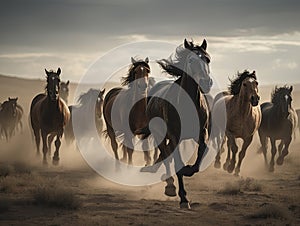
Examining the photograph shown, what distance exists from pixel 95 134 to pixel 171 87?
Result: 13.9 metres

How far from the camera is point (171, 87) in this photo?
36.1 feet

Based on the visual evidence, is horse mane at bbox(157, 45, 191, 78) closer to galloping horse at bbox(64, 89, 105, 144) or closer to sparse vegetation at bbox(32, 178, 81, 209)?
sparse vegetation at bbox(32, 178, 81, 209)

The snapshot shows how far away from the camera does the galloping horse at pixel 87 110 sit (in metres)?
23.2

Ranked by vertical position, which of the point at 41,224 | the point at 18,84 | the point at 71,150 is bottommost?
the point at 41,224

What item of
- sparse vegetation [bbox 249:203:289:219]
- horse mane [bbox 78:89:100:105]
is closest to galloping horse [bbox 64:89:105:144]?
horse mane [bbox 78:89:100:105]

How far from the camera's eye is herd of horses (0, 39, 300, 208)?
10.4 metres

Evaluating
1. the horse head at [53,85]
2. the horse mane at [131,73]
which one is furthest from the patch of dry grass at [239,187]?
the horse head at [53,85]

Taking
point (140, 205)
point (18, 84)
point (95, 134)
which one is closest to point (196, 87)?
point (140, 205)

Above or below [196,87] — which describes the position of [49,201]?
below

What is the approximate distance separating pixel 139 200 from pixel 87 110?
41.8 feet

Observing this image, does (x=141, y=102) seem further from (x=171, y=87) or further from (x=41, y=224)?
(x=41, y=224)

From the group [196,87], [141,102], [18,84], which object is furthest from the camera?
[18,84]

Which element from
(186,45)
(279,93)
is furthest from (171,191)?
(279,93)

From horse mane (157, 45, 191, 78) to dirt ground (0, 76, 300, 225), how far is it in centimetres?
269
